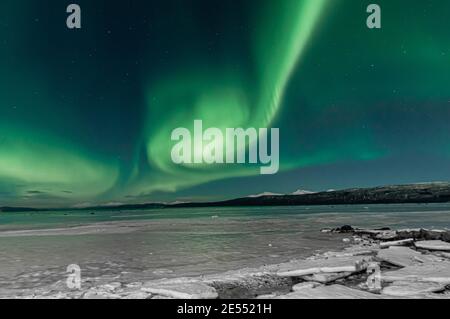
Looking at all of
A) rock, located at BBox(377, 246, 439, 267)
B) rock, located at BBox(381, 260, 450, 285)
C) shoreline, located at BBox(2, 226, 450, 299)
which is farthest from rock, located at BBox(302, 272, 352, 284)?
rock, located at BBox(377, 246, 439, 267)

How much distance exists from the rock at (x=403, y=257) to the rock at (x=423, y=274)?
54 cm

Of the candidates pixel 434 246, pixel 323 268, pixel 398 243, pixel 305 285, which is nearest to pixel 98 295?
pixel 305 285

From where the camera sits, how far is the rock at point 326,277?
6.28m

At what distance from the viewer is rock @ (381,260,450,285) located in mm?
5846

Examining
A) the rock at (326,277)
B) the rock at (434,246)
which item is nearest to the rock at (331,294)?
the rock at (326,277)

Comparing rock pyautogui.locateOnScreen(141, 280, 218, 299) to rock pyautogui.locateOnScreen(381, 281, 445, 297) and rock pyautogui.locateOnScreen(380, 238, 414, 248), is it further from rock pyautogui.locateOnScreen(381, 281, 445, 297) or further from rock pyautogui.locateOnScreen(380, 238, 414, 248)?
rock pyautogui.locateOnScreen(380, 238, 414, 248)

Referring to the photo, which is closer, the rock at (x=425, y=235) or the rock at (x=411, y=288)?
the rock at (x=411, y=288)

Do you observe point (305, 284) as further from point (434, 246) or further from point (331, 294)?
point (434, 246)

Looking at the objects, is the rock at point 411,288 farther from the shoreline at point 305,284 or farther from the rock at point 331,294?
the rock at point 331,294

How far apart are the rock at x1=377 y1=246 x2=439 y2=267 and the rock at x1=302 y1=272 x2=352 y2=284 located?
6.32 feet

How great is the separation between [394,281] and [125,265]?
6.04m
